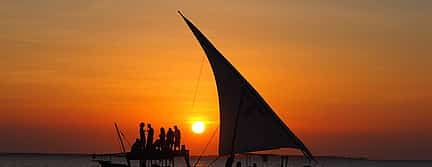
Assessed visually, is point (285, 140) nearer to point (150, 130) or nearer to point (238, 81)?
point (238, 81)

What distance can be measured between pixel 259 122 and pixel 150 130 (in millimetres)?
3964

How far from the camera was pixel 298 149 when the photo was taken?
29844mm

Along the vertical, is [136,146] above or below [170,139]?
below

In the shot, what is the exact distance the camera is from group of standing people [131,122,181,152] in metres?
31.0

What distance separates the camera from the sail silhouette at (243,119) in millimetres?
30312

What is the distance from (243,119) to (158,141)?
3214mm

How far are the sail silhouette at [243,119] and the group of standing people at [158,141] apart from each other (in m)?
1.68

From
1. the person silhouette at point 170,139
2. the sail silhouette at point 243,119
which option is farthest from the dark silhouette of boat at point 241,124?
the person silhouette at point 170,139

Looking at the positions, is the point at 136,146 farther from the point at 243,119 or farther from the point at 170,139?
the point at 243,119

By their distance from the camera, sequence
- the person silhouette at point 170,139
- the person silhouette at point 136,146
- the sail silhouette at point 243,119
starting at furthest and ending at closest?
the person silhouette at point 170,139, the person silhouette at point 136,146, the sail silhouette at point 243,119

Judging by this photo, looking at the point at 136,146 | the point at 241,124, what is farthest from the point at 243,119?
the point at 136,146

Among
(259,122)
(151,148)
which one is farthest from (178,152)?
(259,122)

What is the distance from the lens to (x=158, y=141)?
102 ft

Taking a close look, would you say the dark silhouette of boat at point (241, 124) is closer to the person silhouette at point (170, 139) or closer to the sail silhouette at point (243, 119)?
the sail silhouette at point (243, 119)
